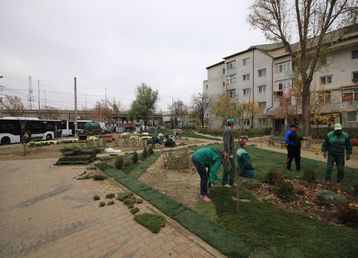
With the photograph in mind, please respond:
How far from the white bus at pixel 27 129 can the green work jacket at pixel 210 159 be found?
20.4 m

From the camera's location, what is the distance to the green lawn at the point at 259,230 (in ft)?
9.67

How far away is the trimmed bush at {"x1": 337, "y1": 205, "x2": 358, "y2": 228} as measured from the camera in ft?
11.9

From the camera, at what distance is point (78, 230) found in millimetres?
3875

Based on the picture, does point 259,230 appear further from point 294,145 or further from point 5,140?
point 5,140

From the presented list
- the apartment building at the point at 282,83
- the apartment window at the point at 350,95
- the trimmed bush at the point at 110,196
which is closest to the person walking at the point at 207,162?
the trimmed bush at the point at 110,196

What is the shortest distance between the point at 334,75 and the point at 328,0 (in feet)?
51.5

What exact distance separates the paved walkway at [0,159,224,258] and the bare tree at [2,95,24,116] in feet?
146

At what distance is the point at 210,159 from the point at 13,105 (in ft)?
170

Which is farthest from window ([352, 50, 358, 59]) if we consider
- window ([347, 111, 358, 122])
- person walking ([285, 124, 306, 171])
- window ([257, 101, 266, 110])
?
person walking ([285, 124, 306, 171])

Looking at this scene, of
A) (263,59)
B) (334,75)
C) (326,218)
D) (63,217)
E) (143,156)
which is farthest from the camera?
(263,59)

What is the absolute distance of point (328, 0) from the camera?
48.2ft

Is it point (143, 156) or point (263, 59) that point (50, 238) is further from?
point (263, 59)

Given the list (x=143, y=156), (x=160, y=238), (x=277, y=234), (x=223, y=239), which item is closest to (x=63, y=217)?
(x=160, y=238)

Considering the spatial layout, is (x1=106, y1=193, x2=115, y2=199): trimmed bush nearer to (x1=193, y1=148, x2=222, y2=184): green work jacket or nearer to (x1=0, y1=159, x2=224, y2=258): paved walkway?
(x1=0, y1=159, x2=224, y2=258): paved walkway
